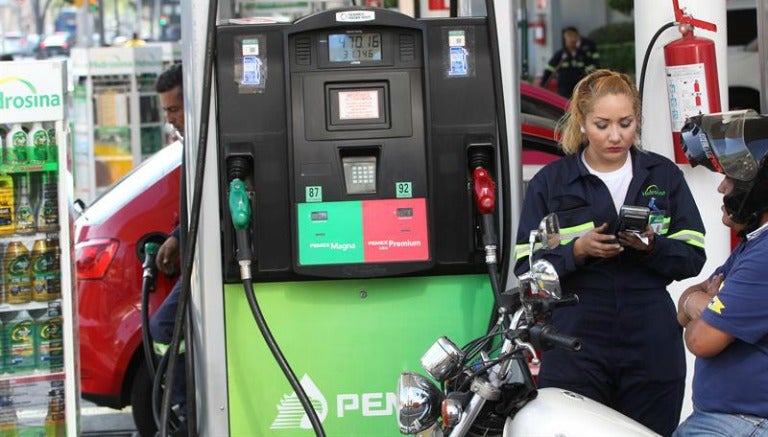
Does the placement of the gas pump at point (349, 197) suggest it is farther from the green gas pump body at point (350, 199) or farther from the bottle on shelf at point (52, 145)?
the bottle on shelf at point (52, 145)

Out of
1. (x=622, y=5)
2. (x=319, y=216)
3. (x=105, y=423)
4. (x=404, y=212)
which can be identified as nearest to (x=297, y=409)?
(x=319, y=216)

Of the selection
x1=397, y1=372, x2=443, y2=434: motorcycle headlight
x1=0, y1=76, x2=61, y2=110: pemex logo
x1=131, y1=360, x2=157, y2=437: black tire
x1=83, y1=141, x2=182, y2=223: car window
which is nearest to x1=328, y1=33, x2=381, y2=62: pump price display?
x1=0, y1=76, x2=61, y2=110: pemex logo

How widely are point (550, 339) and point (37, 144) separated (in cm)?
242

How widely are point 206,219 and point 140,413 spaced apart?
2.19 metres

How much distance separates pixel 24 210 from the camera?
4.75 metres

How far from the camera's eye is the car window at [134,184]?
6.51m

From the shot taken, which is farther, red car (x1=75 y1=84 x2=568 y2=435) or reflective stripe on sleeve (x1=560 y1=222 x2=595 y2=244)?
red car (x1=75 y1=84 x2=568 y2=435)

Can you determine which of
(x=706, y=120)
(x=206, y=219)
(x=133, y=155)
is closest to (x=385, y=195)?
(x=206, y=219)

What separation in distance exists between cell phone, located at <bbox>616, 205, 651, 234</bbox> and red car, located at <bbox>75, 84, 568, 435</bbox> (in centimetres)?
Answer: 306

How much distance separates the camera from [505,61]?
4648 millimetres

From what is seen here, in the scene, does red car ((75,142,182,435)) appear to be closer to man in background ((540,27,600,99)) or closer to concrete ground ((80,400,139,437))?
concrete ground ((80,400,139,437))

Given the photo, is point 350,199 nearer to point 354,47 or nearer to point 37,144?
point 354,47

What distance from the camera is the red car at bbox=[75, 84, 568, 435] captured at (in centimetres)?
637

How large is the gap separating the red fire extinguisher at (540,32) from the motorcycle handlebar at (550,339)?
2280cm
